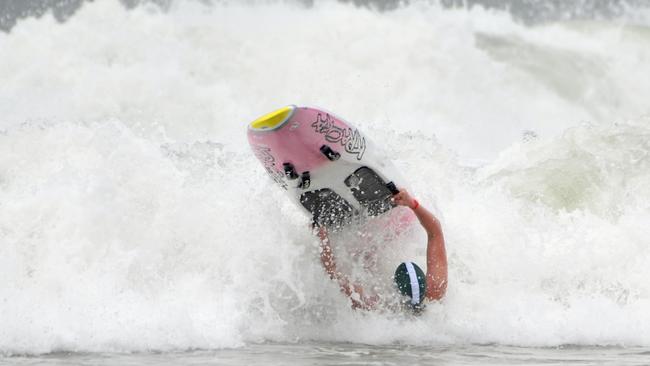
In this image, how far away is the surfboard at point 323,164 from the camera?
20.2 feet

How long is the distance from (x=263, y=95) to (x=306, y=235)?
1255 centimetres

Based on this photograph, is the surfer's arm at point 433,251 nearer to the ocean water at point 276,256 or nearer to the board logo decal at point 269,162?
the ocean water at point 276,256

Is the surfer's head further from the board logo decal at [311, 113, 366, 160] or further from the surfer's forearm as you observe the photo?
the board logo decal at [311, 113, 366, 160]

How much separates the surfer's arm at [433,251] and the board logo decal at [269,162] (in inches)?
33.2

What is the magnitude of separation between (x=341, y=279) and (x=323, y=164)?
2.70 ft

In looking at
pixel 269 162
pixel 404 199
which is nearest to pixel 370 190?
pixel 404 199

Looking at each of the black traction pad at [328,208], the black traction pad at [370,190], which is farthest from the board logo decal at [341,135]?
the black traction pad at [328,208]

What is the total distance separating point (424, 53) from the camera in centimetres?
2008

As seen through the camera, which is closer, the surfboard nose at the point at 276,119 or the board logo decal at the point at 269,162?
the surfboard nose at the point at 276,119

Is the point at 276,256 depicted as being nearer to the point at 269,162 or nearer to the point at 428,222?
the point at 269,162

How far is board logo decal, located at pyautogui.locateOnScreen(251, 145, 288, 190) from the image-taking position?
630 cm

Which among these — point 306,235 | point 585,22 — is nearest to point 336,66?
point 585,22

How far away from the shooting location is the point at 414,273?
235 inches

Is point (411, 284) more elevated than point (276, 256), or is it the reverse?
point (276, 256)
